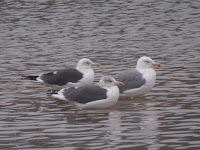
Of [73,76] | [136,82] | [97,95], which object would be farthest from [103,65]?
[97,95]

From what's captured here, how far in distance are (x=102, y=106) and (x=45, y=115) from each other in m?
1.24

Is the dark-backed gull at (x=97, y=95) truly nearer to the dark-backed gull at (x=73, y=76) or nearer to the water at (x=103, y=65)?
the water at (x=103, y=65)

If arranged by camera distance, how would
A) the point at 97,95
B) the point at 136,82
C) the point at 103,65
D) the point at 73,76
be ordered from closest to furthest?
the point at 97,95, the point at 136,82, the point at 73,76, the point at 103,65

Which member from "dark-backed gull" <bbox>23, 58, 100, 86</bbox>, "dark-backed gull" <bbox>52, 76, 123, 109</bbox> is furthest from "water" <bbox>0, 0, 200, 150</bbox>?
"dark-backed gull" <bbox>23, 58, 100, 86</bbox>

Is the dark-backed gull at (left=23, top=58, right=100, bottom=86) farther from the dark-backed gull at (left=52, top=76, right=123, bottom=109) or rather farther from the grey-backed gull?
the dark-backed gull at (left=52, top=76, right=123, bottom=109)

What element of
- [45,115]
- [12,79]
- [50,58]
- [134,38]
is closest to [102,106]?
[45,115]

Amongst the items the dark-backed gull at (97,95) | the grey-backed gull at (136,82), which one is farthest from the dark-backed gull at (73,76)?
the dark-backed gull at (97,95)

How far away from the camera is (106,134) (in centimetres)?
1075

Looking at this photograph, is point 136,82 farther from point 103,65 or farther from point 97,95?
point 103,65

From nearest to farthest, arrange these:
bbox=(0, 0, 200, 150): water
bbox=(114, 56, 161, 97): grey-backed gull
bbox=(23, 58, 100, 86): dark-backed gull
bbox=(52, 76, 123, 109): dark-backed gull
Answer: bbox=(0, 0, 200, 150): water
bbox=(52, 76, 123, 109): dark-backed gull
bbox=(114, 56, 161, 97): grey-backed gull
bbox=(23, 58, 100, 86): dark-backed gull

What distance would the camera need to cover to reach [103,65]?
1783cm

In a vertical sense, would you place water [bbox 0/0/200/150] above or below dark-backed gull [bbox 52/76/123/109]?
below

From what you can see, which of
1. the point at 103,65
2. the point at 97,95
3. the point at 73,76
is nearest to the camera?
the point at 97,95

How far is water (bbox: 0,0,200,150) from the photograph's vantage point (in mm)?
10609
